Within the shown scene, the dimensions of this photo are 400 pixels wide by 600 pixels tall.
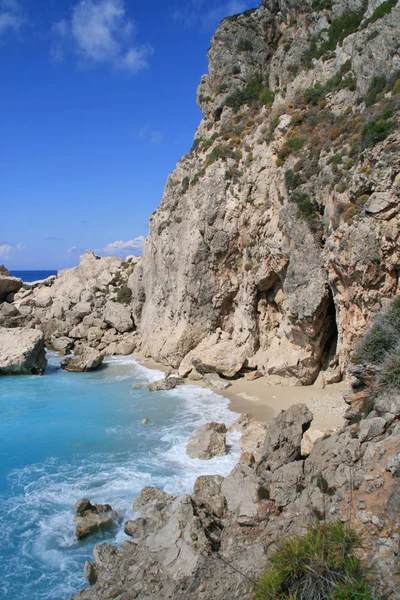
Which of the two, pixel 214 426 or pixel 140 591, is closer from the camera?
pixel 140 591

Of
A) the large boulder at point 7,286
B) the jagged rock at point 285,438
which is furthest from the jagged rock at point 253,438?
the large boulder at point 7,286

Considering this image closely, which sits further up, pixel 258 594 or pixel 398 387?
pixel 398 387

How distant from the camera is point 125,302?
4075 cm

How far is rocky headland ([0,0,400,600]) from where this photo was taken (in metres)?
8.10

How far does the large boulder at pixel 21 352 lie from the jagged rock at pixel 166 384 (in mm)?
10792

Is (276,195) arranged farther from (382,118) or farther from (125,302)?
(125,302)

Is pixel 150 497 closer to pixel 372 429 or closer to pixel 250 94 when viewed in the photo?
pixel 372 429

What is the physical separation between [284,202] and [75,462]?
16.4m

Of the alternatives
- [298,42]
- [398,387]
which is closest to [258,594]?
[398,387]

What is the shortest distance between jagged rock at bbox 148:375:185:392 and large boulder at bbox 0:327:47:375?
35.4 ft

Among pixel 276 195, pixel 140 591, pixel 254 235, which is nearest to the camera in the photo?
pixel 140 591

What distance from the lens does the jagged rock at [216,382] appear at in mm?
22703

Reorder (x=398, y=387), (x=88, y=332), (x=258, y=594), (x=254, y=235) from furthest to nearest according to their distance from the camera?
1. (x=88, y=332)
2. (x=254, y=235)
3. (x=398, y=387)
4. (x=258, y=594)

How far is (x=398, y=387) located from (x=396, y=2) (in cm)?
2167
